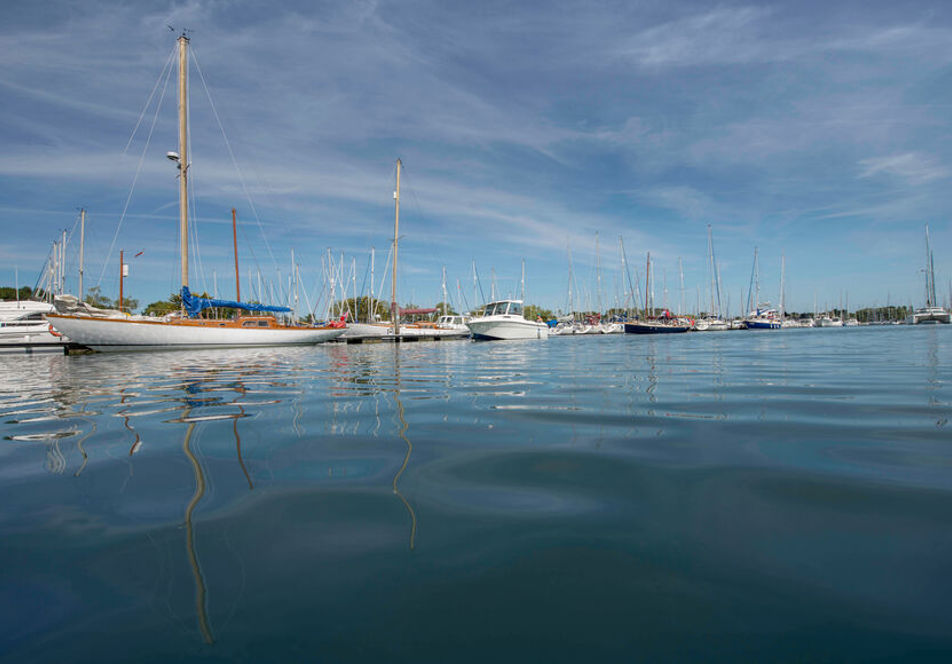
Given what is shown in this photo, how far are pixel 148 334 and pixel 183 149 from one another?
26.5ft

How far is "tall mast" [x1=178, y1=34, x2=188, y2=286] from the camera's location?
19.2m

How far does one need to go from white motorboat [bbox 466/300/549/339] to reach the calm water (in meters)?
25.7

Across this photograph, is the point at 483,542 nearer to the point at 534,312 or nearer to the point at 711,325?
the point at 711,325

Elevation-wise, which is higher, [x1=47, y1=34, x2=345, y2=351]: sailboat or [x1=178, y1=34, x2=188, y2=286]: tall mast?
[x1=178, y1=34, x2=188, y2=286]: tall mast

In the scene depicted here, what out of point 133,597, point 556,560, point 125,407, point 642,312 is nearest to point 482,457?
point 556,560

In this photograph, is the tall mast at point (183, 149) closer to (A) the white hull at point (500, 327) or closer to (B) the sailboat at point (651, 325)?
(A) the white hull at point (500, 327)

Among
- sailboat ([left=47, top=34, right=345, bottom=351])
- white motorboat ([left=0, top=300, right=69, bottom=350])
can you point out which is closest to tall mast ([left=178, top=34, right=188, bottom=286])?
sailboat ([left=47, top=34, right=345, bottom=351])

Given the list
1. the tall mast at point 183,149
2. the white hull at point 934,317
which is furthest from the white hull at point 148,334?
the white hull at point 934,317

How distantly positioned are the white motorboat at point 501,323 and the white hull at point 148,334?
1271cm

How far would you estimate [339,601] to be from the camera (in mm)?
1168

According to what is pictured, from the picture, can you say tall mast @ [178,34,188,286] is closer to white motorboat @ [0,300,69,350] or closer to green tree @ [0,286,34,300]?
white motorboat @ [0,300,69,350]

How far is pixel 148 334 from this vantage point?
17.8 meters

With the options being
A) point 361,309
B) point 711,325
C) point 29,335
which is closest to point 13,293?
point 361,309

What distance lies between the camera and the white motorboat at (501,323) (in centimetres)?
2900
